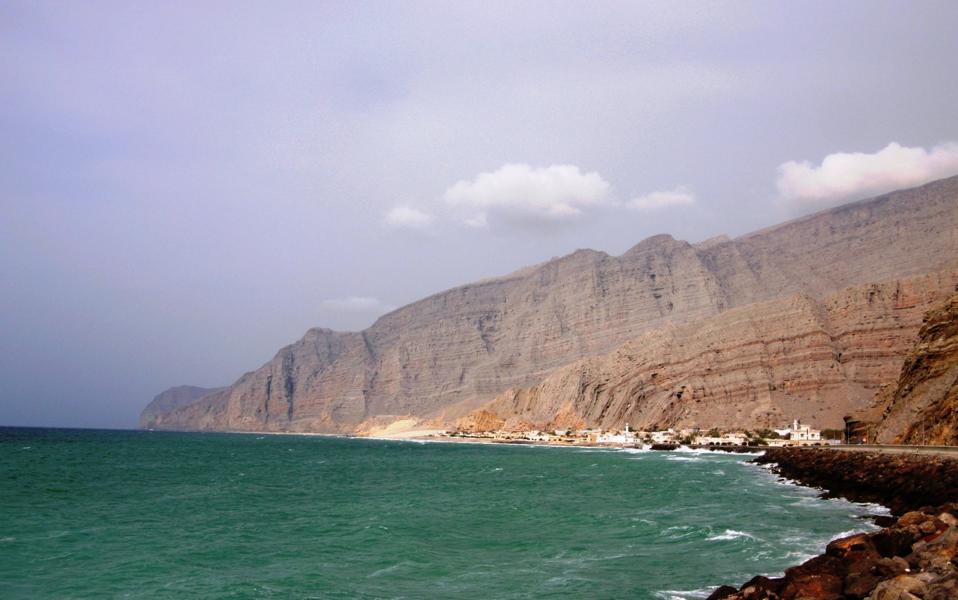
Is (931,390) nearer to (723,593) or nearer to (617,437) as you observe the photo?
(723,593)

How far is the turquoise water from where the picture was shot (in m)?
23.3

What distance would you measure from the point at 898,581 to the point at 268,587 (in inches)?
667

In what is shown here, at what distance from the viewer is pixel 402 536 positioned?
1278 inches

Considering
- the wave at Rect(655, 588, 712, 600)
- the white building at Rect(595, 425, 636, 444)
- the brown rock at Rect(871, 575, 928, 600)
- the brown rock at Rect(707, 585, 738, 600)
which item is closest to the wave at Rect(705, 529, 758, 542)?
the wave at Rect(655, 588, 712, 600)

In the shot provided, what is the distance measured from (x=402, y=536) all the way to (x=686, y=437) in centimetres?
11094

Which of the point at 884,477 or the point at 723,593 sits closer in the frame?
the point at 723,593

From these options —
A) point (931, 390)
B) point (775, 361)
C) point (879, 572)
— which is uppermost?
point (775, 361)

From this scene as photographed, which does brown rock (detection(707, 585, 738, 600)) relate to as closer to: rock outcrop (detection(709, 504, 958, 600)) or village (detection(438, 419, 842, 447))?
rock outcrop (detection(709, 504, 958, 600))

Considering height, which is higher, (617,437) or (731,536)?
(617,437)

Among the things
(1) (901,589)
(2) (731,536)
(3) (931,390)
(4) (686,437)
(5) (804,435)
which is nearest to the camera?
(1) (901,589)

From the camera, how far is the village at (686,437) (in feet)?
375

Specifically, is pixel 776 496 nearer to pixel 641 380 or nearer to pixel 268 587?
pixel 268 587

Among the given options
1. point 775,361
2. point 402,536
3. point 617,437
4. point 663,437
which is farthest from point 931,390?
point 617,437

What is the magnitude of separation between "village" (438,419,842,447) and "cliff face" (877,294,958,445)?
30.1 m
